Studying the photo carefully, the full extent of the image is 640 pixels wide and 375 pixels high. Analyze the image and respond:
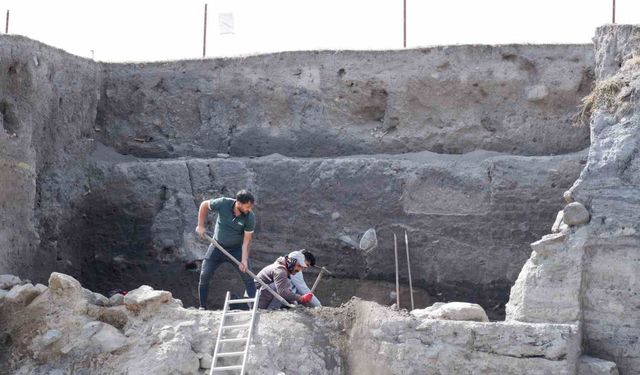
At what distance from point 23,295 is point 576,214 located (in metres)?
4.70

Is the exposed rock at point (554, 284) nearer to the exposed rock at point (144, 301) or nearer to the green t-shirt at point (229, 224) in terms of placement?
the green t-shirt at point (229, 224)

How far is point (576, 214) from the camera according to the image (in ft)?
36.2

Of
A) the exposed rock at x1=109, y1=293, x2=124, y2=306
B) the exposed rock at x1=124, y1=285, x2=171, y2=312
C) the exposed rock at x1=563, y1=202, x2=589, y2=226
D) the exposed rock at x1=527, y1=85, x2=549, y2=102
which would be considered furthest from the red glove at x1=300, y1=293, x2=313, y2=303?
the exposed rock at x1=527, y1=85, x2=549, y2=102

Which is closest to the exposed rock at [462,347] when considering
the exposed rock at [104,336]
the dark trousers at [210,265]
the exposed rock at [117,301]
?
the dark trousers at [210,265]

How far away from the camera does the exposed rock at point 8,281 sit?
1162cm

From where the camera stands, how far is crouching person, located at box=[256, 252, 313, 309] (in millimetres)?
11414

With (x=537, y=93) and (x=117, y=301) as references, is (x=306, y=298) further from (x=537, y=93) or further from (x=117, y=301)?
(x=537, y=93)

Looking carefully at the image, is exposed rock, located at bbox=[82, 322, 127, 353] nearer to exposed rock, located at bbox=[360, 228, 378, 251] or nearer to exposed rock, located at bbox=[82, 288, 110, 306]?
exposed rock, located at bbox=[82, 288, 110, 306]

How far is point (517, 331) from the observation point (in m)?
10.5

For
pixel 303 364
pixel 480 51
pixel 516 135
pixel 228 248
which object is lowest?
pixel 303 364

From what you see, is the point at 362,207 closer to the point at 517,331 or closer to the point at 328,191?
the point at 328,191

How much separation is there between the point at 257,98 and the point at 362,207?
1933mm

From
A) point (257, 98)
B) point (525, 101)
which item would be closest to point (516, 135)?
point (525, 101)

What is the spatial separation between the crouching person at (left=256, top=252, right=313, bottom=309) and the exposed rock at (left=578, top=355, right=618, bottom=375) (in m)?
2.40
